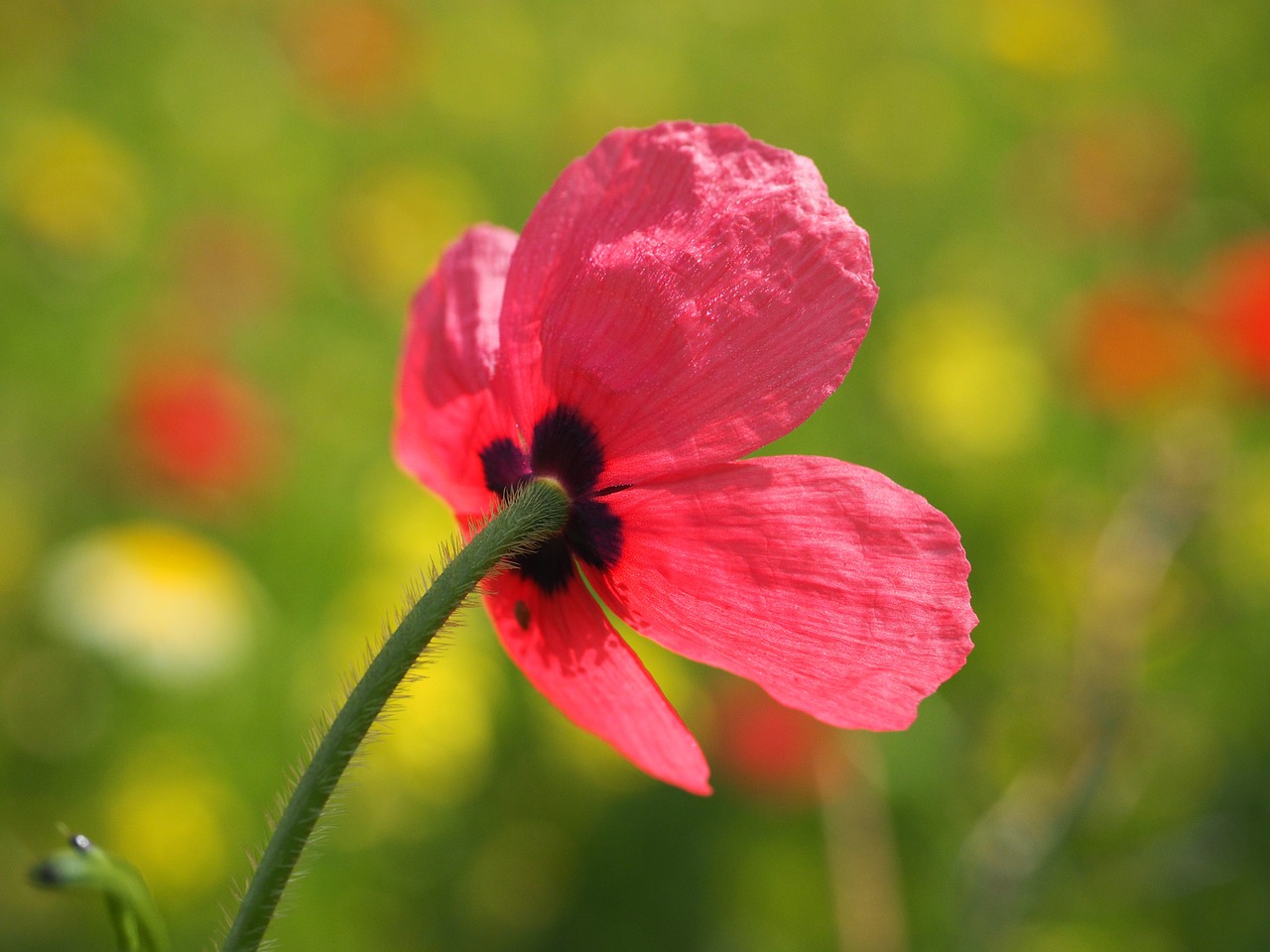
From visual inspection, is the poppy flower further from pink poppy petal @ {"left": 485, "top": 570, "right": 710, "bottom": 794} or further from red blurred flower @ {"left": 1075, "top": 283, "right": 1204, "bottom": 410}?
red blurred flower @ {"left": 1075, "top": 283, "right": 1204, "bottom": 410}

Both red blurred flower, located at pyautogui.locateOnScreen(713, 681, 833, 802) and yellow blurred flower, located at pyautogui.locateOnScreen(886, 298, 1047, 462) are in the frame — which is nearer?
red blurred flower, located at pyautogui.locateOnScreen(713, 681, 833, 802)

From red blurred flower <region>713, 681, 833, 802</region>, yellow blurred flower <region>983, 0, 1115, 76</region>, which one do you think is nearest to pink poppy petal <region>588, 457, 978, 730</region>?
red blurred flower <region>713, 681, 833, 802</region>

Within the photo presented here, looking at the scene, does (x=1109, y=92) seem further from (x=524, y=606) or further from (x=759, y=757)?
(x=524, y=606)

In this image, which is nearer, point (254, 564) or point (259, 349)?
point (254, 564)

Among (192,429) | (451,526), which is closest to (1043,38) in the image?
(451,526)

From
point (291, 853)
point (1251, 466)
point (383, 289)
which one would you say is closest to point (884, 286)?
point (1251, 466)

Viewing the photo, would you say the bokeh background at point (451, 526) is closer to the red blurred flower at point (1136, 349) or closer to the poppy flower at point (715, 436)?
the red blurred flower at point (1136, 349)
